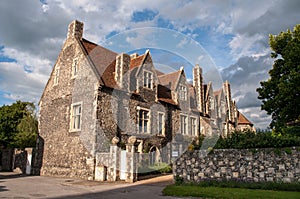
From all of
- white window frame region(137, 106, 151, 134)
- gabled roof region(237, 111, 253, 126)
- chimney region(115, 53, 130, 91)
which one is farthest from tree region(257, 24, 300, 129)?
gabled roof region(237, 111, 253, 126)

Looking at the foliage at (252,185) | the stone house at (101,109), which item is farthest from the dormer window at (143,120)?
the foliage at (252,185)

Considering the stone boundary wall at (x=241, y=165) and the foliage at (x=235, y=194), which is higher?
the stone boundary wall at (x=241, y=165)

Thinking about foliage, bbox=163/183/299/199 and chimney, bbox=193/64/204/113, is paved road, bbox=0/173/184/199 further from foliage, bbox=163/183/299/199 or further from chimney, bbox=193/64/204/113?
chimney, bbox=193/64/204/113

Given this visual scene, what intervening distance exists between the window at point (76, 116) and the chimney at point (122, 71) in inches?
136

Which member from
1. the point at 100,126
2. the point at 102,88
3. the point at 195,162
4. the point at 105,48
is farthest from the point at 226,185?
the point at 105,48

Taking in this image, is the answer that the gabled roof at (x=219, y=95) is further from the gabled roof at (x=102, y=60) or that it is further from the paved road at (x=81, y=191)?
the paved road at (x=81, y=191)

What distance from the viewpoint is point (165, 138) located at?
2097 centimetres

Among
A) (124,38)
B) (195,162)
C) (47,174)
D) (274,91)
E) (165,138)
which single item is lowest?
(47,174)

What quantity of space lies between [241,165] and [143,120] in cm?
956

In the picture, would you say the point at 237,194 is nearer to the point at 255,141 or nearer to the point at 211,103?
the point at 255,141

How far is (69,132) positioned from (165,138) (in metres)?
8.05

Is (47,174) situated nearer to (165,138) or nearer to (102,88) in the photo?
(102,88)

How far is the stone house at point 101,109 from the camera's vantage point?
1666 cm

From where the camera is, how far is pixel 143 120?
1953 centimetres
